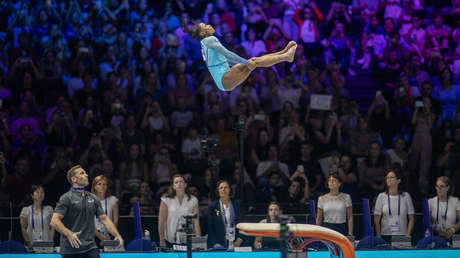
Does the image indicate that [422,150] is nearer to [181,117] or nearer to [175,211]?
[181,117]

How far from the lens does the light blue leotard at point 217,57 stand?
21.8 feet

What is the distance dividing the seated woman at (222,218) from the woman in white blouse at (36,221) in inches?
84.6

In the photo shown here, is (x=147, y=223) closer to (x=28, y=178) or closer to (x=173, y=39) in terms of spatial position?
(x=28, y=178)

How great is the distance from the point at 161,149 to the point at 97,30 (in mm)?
3359

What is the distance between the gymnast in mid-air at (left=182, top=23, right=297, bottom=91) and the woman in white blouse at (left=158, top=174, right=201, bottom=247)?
2.68 meters

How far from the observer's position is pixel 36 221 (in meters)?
8.98

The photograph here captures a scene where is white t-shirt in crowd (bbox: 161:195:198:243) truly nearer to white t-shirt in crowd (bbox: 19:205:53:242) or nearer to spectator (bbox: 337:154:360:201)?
white t-shirt in crowd (bbox: 19:205:53:242)

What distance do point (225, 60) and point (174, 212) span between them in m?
2.98

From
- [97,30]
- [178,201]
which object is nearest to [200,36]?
[178,201]

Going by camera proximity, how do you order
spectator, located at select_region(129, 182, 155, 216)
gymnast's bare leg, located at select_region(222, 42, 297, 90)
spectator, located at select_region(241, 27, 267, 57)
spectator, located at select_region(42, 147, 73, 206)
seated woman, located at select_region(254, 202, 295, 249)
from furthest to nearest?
spectator, located at select_region(241, 27, 267, 57) → spectator, located at select_region(42, 147, 73, 206) → spectator, located at select_region(129, 182, 155, 216) → seated woman, located at select_region(254, 202, 295, 249) → gymnast's bare leg, located at select_region(222, 42, 297, 90)

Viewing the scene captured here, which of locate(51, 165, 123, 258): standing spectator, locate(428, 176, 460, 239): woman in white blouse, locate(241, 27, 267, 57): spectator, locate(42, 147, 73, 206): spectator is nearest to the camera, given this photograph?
locate(51, 165, 123, 258): standing spectator

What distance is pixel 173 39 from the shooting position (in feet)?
40.1

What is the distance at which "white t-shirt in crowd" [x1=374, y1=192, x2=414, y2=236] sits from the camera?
358 inches

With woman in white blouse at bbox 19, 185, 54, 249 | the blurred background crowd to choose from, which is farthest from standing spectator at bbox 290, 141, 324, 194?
woman in white blouse at bbox 19, 185, 54, 249
